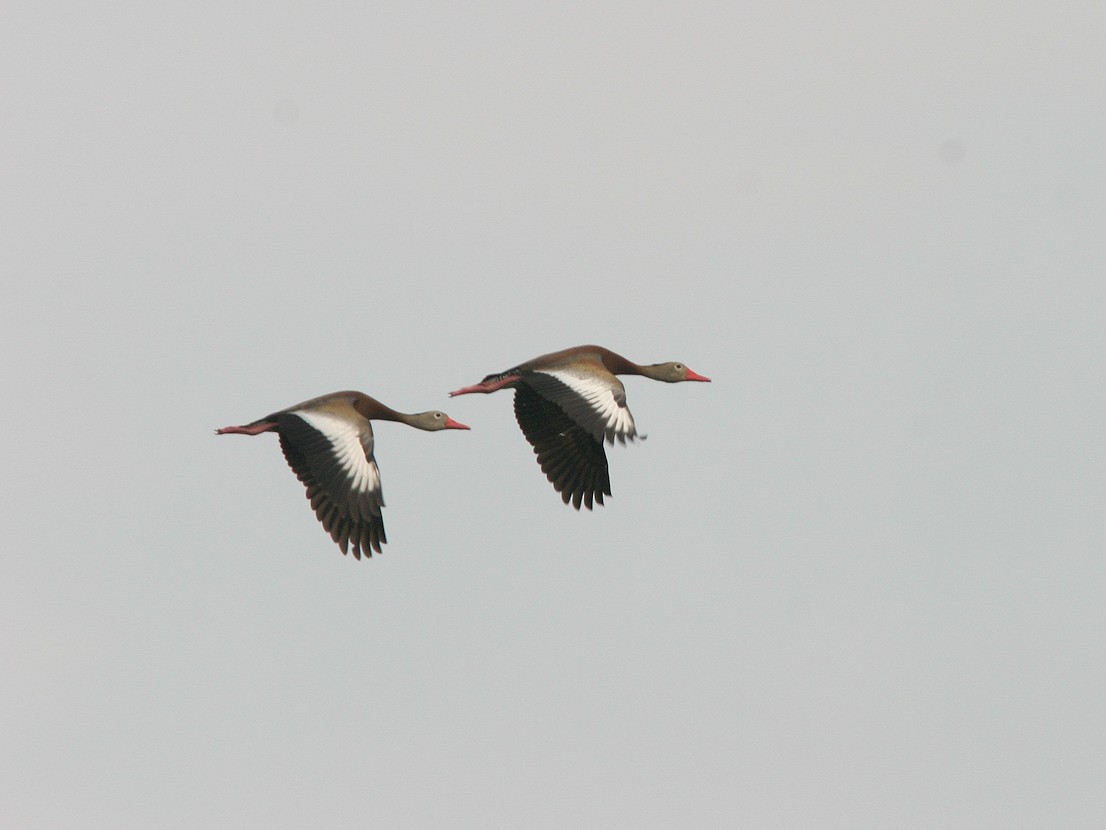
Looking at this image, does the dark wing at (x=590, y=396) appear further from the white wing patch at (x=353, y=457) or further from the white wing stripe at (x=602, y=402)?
the white wing patch at (x=353, y=457)

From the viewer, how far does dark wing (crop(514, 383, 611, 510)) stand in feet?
100

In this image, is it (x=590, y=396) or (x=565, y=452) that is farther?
(x=565, y=452)

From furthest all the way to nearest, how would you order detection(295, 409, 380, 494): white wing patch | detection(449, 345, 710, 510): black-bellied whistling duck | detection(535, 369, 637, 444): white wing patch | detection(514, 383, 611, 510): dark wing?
detection(514, 383, 611, 510): dark wing < detection(449, 345, 710, 510): black-bellied whistling duck < detection(535, 369, 637, 444): white wing patch < detection(295, 409, 380, 494): white wing patch

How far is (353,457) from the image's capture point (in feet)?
89.0

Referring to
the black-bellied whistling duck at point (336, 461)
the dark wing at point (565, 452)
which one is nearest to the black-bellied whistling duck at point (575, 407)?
the dark wing at point (565, 452)

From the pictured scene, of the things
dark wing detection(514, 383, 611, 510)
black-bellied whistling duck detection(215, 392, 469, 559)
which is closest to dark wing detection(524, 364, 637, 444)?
dark wing detection(514, 383, 611, 510)

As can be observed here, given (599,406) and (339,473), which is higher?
(599,406)

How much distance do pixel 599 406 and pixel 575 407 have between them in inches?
10.8

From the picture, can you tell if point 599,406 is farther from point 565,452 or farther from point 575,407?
point 565,452

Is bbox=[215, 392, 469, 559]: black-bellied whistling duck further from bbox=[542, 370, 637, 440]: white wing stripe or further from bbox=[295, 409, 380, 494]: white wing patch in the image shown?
bbox=[542, 370, 637, 440]: white wing stripe

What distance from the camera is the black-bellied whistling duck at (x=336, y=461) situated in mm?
27094

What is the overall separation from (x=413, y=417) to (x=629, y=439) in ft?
11.9

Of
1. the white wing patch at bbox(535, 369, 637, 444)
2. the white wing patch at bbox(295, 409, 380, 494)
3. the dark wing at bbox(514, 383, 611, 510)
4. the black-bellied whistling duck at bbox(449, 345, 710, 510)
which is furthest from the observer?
the dark wing at bbox(514, 383, 611, 510)

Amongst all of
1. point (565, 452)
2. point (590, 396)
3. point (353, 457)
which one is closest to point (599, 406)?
point (590, 396)
